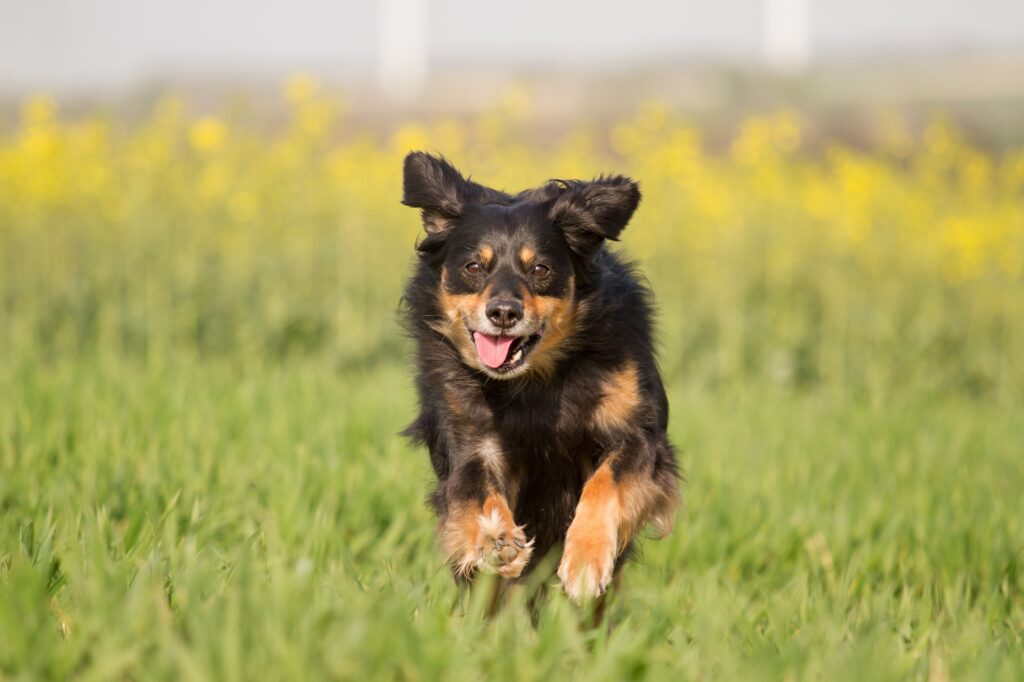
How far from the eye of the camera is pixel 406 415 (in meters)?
5.55

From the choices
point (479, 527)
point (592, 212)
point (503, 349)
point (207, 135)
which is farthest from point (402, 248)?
point (479, 527)

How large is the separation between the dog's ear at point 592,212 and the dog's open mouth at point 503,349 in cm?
39

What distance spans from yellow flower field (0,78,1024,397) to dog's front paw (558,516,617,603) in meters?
4.24

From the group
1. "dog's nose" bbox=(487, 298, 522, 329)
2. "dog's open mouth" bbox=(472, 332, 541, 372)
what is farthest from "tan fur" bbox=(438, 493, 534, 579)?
"dog's nose" bbox=(487, 298, 522, 329)

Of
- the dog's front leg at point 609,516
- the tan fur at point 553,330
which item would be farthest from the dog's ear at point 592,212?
the dog's front leg at point 609,516

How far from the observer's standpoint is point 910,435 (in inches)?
242

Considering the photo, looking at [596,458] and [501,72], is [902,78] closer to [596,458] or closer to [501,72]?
[501,72]

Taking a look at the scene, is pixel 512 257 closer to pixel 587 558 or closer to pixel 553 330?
pixel 553 330

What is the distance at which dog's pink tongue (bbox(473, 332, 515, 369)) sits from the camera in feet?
11.2

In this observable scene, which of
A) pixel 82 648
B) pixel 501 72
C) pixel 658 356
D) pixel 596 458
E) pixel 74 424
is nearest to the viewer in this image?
pixel 82 648

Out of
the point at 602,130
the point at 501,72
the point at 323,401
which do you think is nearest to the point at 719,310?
the point at 323,401

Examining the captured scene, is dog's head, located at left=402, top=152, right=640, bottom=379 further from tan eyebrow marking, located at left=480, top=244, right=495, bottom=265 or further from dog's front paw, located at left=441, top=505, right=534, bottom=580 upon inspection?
dog's front paw, located at left=441, top=505, right=534, bottom=580

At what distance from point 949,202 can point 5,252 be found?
7606 mm

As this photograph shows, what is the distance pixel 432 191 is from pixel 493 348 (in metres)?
0.65
